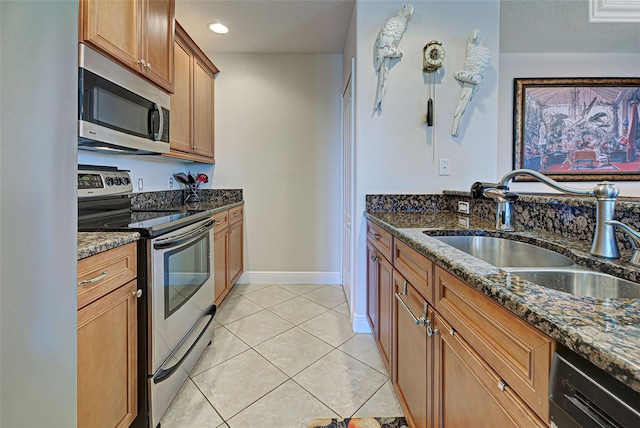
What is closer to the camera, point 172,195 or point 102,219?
point 102,219

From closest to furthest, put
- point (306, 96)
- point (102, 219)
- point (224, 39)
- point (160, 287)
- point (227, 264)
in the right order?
1. point (160, 287)
2. point (102, 219)
3. point (227, 264)
4. point (224, 39)
5. point (306, 96)

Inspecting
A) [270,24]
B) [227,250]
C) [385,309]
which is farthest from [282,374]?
[270,24]

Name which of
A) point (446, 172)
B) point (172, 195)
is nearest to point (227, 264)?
point (172, 195)

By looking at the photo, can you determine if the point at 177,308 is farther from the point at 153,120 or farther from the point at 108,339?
the point at 153,120

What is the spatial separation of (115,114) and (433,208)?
81.9 inches

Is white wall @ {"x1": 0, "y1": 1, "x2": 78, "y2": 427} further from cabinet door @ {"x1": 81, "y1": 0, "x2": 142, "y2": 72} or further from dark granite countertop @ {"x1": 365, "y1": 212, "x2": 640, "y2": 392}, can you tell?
cabinet door @ {"x1": 81, "y1": 0, "x2": 142, "y2": 72}

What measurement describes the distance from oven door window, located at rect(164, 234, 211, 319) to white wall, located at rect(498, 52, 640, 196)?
2825 mm

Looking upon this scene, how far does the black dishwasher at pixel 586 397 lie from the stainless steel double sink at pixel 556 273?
1.43 feet

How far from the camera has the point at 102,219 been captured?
162 centimetres

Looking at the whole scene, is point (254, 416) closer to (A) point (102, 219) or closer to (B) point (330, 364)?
(B) point (330, 364)

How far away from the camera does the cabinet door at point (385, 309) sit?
60.6 inches

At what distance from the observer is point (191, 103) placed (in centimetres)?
265

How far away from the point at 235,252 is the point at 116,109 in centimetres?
179

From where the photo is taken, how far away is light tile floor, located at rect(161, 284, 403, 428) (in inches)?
56.5
